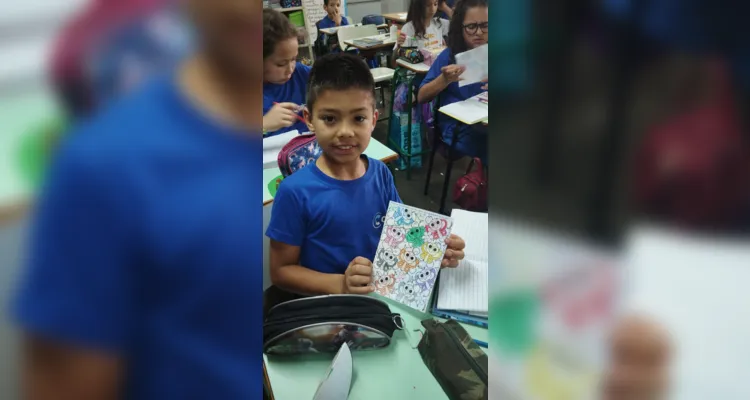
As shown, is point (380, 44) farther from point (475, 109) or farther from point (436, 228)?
point (475, 109)

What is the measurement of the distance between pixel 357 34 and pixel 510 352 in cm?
441

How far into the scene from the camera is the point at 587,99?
0.16 m

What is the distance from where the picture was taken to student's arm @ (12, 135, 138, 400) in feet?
0.48

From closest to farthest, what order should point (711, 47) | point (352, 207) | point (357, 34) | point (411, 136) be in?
1. point (711, 47)
2. point (352, 207)
3. point (411, 136)
4. point (357, 34)

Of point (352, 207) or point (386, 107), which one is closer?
point (352, 207)

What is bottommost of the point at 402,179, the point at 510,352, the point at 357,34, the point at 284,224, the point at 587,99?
the point at 402,179

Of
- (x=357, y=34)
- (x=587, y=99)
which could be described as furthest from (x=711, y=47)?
(x=357, y=34)

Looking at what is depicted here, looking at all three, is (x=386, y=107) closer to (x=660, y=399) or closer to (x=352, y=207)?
(x=352, y=207)

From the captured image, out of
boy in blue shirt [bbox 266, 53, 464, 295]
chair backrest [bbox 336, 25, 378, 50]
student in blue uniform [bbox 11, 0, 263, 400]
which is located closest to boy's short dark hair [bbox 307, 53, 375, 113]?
boy in blue shirt [bbox 266, 53, 464, 295]

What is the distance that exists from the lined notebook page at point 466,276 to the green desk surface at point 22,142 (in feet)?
1.88

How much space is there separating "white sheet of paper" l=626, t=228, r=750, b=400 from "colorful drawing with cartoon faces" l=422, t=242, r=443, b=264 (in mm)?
492

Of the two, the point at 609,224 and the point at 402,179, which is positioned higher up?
the point at 609,224

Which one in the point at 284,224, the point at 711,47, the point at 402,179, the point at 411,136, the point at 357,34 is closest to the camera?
the point at 711,47

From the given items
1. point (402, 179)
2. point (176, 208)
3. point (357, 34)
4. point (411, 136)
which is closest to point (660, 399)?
point (176, 208)
